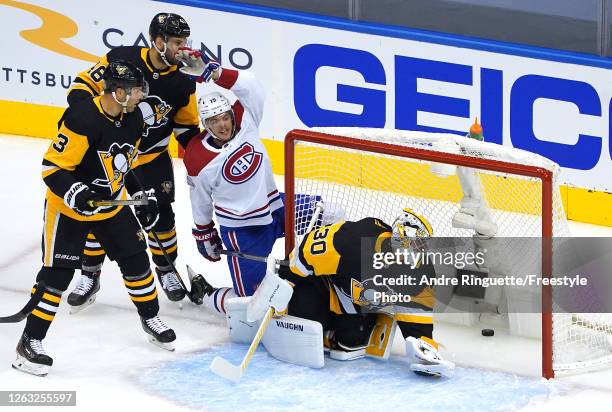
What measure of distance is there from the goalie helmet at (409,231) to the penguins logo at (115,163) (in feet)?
3.21

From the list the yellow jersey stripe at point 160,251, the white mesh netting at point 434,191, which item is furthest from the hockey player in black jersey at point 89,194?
the white mesh netting at point 434,191

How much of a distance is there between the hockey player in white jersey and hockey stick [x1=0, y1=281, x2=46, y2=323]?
0.78 metres

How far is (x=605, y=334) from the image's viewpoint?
239 inches

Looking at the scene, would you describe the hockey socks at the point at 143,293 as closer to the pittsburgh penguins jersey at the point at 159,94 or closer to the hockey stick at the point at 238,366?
the hockey stick at the point at 238,366

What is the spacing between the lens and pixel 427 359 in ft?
19.0

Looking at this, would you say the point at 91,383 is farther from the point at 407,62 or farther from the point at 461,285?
the point at 407,62

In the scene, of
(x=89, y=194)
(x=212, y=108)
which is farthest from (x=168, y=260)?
(x=89, y=194)

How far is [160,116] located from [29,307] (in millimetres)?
946

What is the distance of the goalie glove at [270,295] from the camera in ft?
19.4

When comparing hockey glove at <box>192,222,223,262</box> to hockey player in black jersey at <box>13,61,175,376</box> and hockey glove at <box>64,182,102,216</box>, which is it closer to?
hockey player in black jersey at <box>13,61,175,376</box>

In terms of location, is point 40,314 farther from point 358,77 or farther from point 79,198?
point 358,77

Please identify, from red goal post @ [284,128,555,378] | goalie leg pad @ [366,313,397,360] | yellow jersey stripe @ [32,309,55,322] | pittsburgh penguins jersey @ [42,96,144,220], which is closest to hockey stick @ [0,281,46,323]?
yellow jersey stripe @ [32,309,55,322]

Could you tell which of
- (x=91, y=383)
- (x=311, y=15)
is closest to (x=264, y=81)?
(x=311, y=15)

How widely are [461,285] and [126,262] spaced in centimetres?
131
